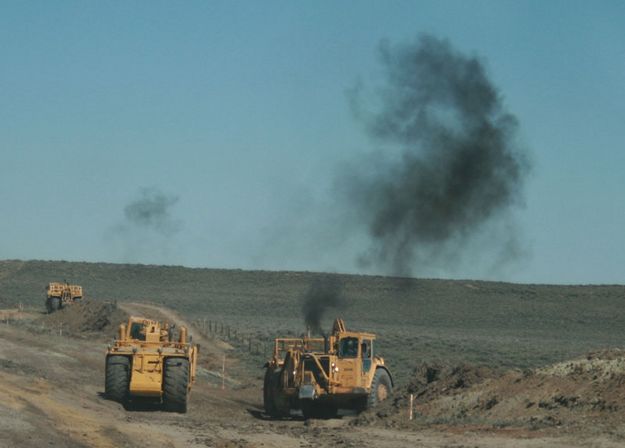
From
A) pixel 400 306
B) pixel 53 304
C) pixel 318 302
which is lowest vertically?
pixel 318 302

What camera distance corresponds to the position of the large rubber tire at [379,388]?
111 feet

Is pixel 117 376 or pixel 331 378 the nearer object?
pixel 117 376

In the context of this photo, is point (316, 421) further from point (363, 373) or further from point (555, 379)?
Result: point (555, 379)

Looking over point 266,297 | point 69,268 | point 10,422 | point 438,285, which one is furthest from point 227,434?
point 69,268

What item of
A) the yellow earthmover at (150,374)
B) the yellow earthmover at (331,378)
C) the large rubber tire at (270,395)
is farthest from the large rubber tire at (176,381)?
the large rubber tire at (270,395)

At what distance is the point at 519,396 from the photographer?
29.8m

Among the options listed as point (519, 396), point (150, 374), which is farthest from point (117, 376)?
point (519, 396)

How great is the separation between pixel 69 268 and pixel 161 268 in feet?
43.4

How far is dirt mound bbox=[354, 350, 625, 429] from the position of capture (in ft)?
88.1

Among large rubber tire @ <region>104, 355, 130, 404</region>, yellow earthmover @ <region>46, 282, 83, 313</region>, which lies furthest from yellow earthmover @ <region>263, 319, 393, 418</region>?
yellow earthmover @ <region>46, 282, 83, 313</region>

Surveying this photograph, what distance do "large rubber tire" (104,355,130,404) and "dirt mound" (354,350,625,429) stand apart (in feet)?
22.1

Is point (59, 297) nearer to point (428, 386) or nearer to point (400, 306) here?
point (428, 386)

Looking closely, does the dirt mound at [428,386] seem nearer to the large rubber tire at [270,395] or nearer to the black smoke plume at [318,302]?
the large rubber tire at [270,395]

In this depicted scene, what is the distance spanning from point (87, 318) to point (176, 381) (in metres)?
43.1
